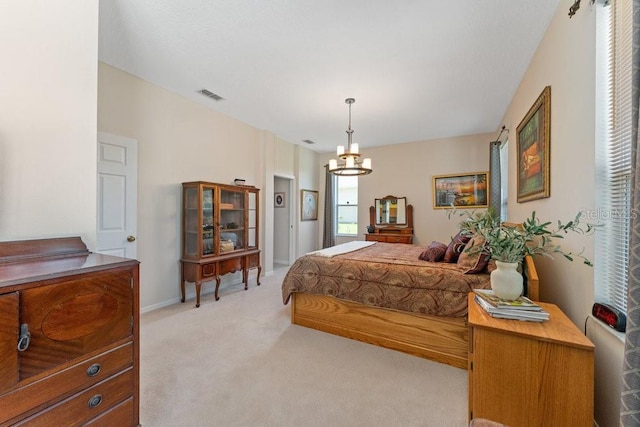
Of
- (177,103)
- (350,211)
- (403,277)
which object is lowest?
(403,277)

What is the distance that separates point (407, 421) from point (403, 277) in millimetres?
1067

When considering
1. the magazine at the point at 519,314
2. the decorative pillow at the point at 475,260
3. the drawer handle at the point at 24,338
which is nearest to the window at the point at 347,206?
the decorative pillow at the point at 475,260

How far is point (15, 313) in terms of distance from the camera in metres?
0.96

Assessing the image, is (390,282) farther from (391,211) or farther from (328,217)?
(328,217)

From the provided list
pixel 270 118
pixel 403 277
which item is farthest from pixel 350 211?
pixel 403 277

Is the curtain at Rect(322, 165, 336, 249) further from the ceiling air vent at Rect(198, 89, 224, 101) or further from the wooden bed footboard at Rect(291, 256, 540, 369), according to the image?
the wooden bed footboard at Rect(291, 256, 540, 369)

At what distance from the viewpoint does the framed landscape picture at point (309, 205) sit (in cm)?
621

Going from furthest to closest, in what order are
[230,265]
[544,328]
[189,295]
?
[230,265] → [189,295] → [544,328]

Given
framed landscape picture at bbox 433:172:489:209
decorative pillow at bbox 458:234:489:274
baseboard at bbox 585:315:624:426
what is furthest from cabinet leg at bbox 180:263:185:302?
framed landscape picture at bbox 433:172:489:209

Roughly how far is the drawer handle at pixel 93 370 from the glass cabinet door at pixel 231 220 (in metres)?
2.70

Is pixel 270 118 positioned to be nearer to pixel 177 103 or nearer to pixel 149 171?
pixel 177 103

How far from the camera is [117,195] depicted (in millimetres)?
2980

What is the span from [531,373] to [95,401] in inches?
78.8

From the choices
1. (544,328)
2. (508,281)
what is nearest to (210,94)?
(508,281)
